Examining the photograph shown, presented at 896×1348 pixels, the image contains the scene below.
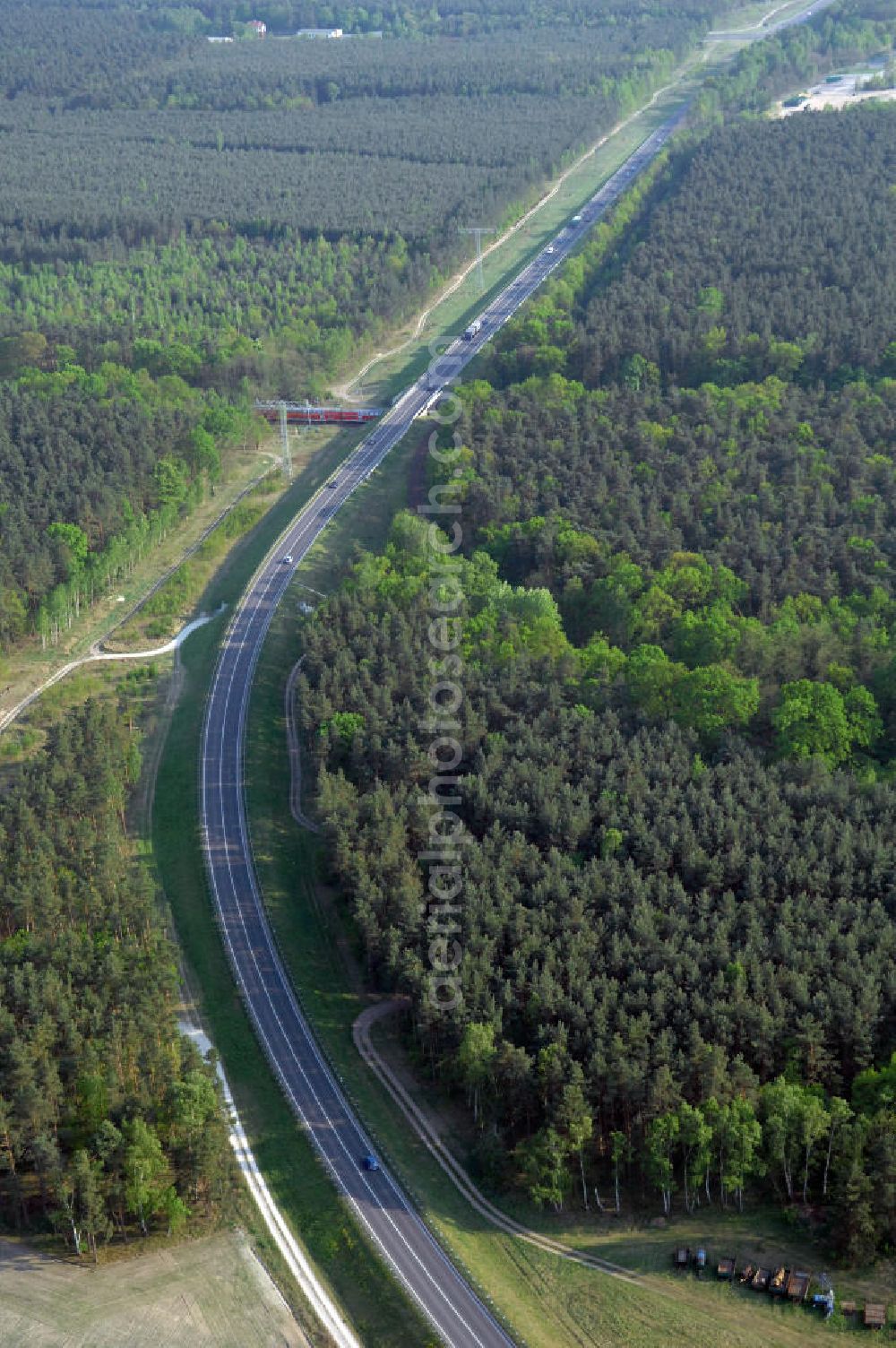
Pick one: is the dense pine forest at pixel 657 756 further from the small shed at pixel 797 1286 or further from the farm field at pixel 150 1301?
the farm field at pixel 150 1301

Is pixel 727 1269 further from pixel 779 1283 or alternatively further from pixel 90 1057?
pixel 90 1057

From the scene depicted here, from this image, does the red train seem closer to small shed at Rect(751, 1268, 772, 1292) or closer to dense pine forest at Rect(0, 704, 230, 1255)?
dense pine forest at Rect(0, 704, 230, 1255)

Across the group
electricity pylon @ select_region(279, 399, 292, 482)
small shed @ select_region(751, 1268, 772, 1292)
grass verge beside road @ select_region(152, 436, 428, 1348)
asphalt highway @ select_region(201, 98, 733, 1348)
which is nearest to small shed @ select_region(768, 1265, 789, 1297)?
small shed @ select_region(751, 1268, 772, 1292)

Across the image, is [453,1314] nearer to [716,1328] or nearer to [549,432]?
[716,1328]

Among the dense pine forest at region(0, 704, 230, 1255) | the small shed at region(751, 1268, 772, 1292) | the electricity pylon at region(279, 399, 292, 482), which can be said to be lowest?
the small shed at region(751, 1268, 772, 1292)

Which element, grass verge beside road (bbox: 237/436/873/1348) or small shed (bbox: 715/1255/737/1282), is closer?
grass verge beside road (bbox: 237/436/873/1348)

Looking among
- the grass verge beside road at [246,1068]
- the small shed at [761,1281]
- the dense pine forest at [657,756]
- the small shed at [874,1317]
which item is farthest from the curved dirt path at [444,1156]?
the small shed at [874,1317]

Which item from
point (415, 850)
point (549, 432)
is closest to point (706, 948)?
point (415, 850)

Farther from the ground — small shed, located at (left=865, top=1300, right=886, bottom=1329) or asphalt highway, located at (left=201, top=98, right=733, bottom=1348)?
asphalt highway, located at (left=201, top=98, right=733, bottom=1348)
